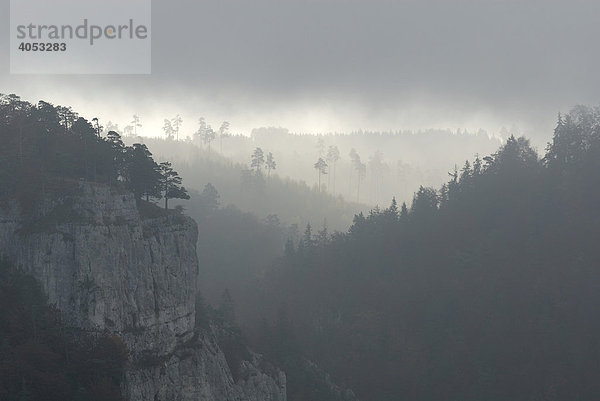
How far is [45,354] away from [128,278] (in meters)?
7.86

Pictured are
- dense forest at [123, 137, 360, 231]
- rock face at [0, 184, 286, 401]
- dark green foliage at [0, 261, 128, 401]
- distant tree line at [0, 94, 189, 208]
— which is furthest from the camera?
dense forest at [123, 137, 360, 231]

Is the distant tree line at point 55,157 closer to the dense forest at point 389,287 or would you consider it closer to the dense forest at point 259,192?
the dense forest at point 389,287

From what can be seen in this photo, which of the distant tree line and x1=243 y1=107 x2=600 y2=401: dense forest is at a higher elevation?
the distant tree line

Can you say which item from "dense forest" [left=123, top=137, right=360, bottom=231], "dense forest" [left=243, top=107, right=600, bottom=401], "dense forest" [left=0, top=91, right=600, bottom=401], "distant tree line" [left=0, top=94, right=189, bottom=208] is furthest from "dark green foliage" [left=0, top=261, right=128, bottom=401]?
"dense forest" [left=123, top=137, right=360, bottom=231]

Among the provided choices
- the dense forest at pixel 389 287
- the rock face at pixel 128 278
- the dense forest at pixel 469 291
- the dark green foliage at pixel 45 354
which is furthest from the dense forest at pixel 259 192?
the dark green foliage at pixel 45 354

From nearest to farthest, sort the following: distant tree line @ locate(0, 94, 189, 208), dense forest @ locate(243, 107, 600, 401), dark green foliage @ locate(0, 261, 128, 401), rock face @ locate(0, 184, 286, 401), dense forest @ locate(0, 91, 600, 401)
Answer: dark green foliage @ locate(0, 261, 128, 401) < rock face @ locate(0, 184, 286, 401) < dense forest @ locate(0, 91, 600, 401) < distant tree line @ locate(0, 94, 189, 208) < dense forest @ locate(243, 107, 600, 401)

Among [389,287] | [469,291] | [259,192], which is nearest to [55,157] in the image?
[389,287]

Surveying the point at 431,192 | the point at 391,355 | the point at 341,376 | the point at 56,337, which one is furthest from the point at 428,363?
the point at 56,337

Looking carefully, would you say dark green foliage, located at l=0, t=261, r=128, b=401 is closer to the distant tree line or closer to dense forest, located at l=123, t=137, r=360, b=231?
the distant tree line

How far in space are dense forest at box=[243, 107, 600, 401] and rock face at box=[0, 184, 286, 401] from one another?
945 inches

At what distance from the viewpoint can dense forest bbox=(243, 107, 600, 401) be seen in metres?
64.4

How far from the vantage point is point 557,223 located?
246 feet

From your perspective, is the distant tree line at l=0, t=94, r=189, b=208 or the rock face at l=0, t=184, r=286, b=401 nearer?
the rock face at l=0, t=184, r=286, b=401

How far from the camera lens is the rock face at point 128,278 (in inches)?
1524
